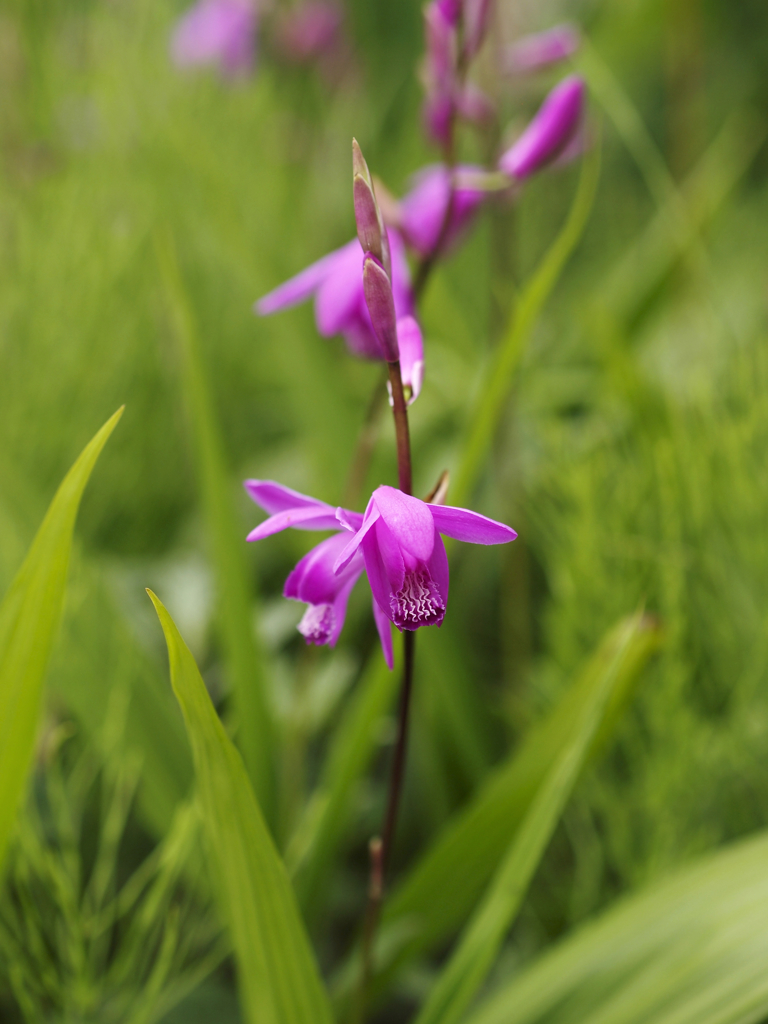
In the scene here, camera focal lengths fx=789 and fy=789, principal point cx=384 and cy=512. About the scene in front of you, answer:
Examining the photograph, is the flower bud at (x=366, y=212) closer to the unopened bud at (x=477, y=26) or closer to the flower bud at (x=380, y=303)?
the flower bud at (x=380, y=303)

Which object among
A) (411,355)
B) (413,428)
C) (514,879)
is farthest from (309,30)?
(514,879)

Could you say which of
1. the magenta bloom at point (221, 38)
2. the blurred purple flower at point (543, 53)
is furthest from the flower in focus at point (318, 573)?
the magenta bloom at point (221, 38)

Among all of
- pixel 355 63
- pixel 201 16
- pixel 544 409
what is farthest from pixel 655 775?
pixel 201 16

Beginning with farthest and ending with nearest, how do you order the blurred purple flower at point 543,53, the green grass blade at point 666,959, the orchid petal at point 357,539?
1. the blurred purple flower at point 543,53
2. the green grass blade at point 666,959
3. the orchid petal at point 357,539

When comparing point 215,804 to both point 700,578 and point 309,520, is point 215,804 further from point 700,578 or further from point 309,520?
point 700,578

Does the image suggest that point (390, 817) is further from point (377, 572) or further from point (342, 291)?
point (342, 291)

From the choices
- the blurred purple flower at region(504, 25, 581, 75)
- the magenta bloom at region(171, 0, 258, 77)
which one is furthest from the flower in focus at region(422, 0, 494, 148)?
the magenta bloom at region(171, 0, 258, 77)

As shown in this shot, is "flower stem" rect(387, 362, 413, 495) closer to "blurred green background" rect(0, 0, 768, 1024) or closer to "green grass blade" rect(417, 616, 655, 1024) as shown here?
"green grass blade" rect(417, 616, 655, 1024)

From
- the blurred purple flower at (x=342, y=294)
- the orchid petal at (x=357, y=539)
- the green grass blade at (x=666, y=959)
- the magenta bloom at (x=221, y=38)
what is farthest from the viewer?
the magenta bloom at (x=221, y=38)
